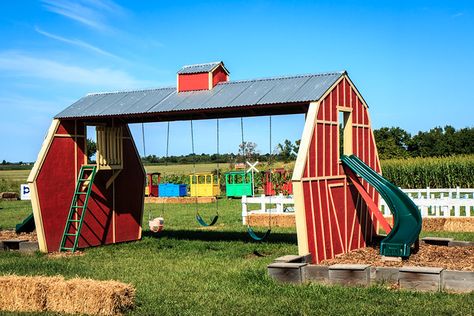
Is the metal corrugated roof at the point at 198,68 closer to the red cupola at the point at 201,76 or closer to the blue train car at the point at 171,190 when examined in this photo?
the red cupola at the point at 201,76

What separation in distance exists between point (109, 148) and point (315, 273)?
8.63 m

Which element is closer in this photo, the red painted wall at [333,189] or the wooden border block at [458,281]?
the wooden border block at [458,281]

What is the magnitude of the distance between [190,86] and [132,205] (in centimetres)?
435

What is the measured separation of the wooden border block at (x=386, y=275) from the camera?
37.3 feet

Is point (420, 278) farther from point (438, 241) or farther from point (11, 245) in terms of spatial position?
point (11, 245)

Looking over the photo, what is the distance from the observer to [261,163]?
49406 millimetres

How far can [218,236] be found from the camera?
19703 millimetres

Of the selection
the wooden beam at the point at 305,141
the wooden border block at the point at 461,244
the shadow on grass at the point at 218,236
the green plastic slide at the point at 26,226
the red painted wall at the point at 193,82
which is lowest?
the wooden border block at the point at 461,244

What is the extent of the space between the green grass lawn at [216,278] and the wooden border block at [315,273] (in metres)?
0.49

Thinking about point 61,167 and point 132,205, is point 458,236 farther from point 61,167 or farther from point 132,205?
point 61,167

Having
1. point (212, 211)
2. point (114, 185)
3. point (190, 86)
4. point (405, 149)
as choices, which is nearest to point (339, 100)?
point (190, 86)

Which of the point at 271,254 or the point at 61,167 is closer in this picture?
the point at 271,254

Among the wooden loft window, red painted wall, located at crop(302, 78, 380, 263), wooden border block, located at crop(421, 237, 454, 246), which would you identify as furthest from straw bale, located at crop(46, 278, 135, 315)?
wooden border block, located at crop(421, 237, 454, 246)

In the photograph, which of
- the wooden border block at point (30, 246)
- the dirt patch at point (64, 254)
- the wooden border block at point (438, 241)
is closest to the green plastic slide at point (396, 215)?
the wooden border block at point (438, 241)
